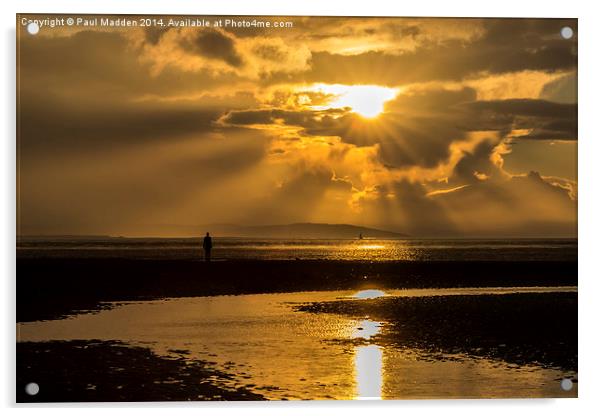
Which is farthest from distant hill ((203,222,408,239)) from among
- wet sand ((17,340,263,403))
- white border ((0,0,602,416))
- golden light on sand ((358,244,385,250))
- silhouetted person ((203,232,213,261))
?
white border ((0,0,602,416))

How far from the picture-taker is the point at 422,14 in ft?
24.9

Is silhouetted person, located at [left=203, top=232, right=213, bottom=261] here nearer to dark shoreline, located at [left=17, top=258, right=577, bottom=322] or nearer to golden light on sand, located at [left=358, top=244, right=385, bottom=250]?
dark shoreline, located at [left=17, top=258, right=577, bottom=322]

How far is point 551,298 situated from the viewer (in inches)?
308

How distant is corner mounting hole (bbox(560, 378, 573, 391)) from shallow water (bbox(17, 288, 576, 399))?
0.04 metres

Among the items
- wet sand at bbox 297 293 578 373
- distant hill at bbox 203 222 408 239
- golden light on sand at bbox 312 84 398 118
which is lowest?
wet sand at bbox 297 293 578 373

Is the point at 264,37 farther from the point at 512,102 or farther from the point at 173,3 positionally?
the point at 512,102

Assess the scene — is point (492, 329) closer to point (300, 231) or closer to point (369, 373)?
point (369, 373)

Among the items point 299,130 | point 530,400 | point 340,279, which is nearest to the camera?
point 530,400

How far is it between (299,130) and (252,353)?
208 centimetres

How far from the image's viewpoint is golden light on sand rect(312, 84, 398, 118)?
7.74 m

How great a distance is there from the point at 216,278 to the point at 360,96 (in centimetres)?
498

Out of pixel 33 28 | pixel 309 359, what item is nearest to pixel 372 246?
pixel 309 359

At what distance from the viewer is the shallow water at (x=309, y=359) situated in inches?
286

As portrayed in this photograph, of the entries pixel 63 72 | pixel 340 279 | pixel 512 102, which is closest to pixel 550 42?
pixel 512 102
